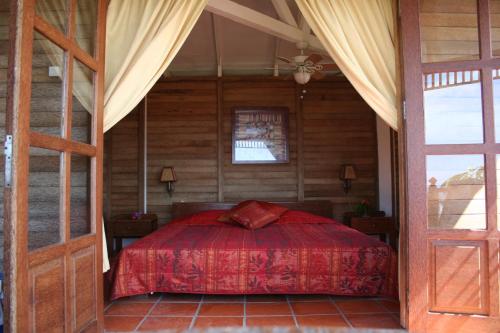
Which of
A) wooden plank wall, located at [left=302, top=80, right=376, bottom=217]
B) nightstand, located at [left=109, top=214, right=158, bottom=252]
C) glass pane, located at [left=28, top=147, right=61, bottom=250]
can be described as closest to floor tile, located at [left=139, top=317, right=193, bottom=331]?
Result: glass pane, located at [left=28, top=147, right=61, bottom=250]

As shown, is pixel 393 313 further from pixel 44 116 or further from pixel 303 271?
pixel 44 116

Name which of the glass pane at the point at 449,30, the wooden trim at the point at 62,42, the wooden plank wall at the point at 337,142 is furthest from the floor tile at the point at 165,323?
the wooden plank wall at the point at 337,142

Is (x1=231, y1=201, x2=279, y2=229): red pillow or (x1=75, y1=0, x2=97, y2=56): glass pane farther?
(x1=231, y1=201, x2=279, y2=229): red pillow

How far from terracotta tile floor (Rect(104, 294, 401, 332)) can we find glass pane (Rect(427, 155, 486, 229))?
0.79 m

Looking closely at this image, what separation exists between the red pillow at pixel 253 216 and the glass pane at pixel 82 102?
7.52 feet

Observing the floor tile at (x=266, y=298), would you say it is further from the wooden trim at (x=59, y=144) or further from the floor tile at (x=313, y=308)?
the wooden trim at (x=59, y=144)

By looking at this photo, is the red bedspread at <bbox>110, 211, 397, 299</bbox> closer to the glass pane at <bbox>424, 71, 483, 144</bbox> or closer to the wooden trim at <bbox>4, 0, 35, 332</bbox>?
the glass pane at <bbox>424, 71, 483, 144</bbox>

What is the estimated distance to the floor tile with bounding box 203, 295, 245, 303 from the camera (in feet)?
10.2

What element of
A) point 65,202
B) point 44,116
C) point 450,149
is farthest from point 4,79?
point 450,149

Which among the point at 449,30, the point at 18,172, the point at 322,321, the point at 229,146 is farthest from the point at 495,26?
the point at 229,146

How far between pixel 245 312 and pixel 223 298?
0.38 metres

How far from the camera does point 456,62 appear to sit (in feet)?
7.65

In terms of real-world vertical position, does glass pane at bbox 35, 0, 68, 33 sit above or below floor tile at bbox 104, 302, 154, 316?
above

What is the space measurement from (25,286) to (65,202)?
47 cm
